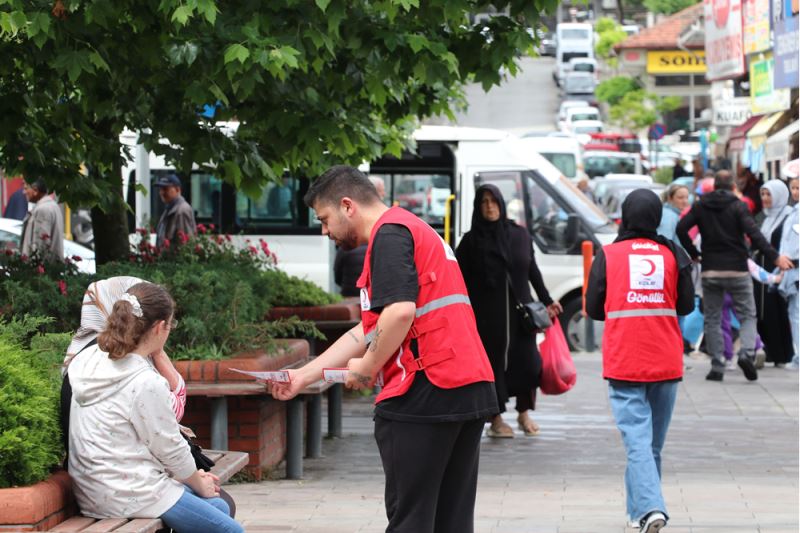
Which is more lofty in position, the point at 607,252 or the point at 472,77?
the point at 472,77

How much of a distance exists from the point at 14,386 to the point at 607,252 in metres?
3.39

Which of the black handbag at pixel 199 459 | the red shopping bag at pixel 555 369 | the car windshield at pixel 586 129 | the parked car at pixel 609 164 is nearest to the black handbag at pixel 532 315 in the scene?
the red shopping bag at pixel 555 369

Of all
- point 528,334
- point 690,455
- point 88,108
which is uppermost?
point 88,108

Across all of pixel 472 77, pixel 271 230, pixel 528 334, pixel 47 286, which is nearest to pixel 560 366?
pixel 528 334

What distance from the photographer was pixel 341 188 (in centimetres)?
526

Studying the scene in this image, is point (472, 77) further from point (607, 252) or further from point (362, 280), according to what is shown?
point (362, 280)

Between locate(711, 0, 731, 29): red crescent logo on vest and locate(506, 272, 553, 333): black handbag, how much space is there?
25723mm

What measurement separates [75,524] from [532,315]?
5653 mm

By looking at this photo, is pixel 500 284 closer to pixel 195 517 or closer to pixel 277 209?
pixel 195 517

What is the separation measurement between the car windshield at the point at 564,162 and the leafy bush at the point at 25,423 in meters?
31.1

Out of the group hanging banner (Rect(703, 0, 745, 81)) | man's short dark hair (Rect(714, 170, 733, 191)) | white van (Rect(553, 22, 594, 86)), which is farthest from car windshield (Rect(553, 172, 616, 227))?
white van (Rect(553, 22, 594, 86))

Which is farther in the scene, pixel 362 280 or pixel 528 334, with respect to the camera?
pixel 528 334

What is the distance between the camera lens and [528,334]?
10727mm

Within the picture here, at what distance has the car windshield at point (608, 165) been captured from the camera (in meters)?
55.2
